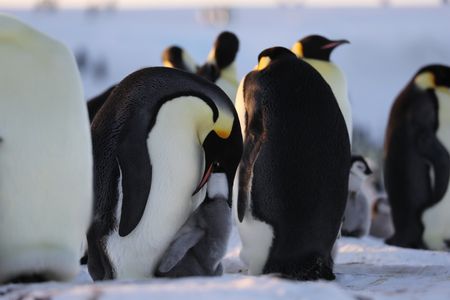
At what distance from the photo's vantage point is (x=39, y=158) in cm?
290

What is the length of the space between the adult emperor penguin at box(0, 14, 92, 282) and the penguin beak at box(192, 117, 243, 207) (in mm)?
969

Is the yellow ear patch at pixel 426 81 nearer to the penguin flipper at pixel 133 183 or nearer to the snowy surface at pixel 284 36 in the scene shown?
the penguin flipper at pixel 133 183

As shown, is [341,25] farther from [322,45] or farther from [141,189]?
[141,189]

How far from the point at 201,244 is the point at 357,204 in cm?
410

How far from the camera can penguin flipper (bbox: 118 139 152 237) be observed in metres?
3.76

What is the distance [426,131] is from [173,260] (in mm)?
3420

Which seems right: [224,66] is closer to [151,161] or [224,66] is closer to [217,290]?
[151,161]

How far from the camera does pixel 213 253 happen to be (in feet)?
12.4

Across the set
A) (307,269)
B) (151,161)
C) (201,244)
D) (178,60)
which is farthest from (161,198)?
(178,60)

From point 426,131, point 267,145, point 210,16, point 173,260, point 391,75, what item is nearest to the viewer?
point 173,260

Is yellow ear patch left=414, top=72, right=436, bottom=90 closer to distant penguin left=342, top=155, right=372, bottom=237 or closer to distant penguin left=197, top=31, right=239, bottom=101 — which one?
distant penguin left=342, top=155, right=372, bottom=237

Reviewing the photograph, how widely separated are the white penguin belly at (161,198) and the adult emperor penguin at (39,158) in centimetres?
83

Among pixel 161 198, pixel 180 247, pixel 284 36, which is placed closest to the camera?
A: pixel 180 247

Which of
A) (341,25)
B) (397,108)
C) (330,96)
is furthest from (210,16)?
(330,96)
